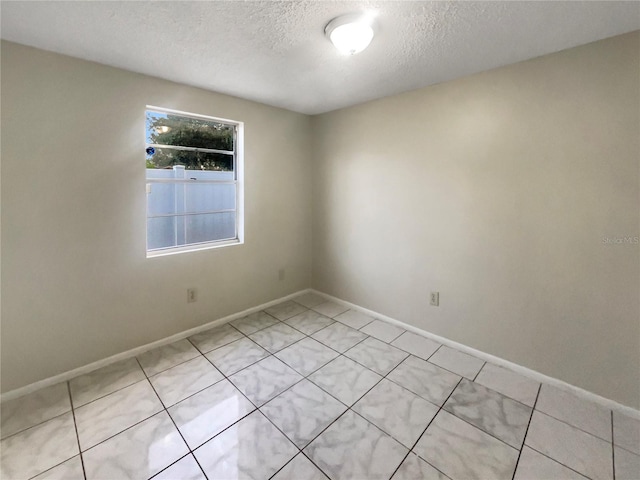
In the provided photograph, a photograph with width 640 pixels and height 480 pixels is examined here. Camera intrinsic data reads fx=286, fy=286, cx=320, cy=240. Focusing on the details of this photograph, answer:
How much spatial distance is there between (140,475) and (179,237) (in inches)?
73.4

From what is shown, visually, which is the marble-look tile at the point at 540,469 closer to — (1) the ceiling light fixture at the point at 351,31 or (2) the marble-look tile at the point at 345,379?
(2) the marble-look tile at the point at 345,379

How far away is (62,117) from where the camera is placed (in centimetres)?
198

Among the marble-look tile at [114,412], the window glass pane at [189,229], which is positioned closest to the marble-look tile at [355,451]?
the marble-look tile at [114,412]

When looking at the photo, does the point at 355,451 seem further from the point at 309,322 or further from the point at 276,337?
Answer: the point at 309,322

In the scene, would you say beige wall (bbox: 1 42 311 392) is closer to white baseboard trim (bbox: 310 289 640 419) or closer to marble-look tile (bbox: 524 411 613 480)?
white baseboard trim (bbox: 310 289 640 419)

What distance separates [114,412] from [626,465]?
287 cm

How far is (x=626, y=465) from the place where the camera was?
4.80ft

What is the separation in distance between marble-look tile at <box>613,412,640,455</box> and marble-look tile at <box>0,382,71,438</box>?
329 centimetres

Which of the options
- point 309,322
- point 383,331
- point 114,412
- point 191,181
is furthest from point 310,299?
point 114,412

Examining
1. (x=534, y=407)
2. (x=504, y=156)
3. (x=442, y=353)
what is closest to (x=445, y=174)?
(x=504, y=156)

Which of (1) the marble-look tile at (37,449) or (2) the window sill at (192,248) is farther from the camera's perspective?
(2) the window sill at (192,248)

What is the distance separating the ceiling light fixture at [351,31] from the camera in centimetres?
156

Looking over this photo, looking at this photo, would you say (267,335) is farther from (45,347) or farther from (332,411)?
(45,347)

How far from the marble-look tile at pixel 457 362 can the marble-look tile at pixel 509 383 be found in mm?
55
